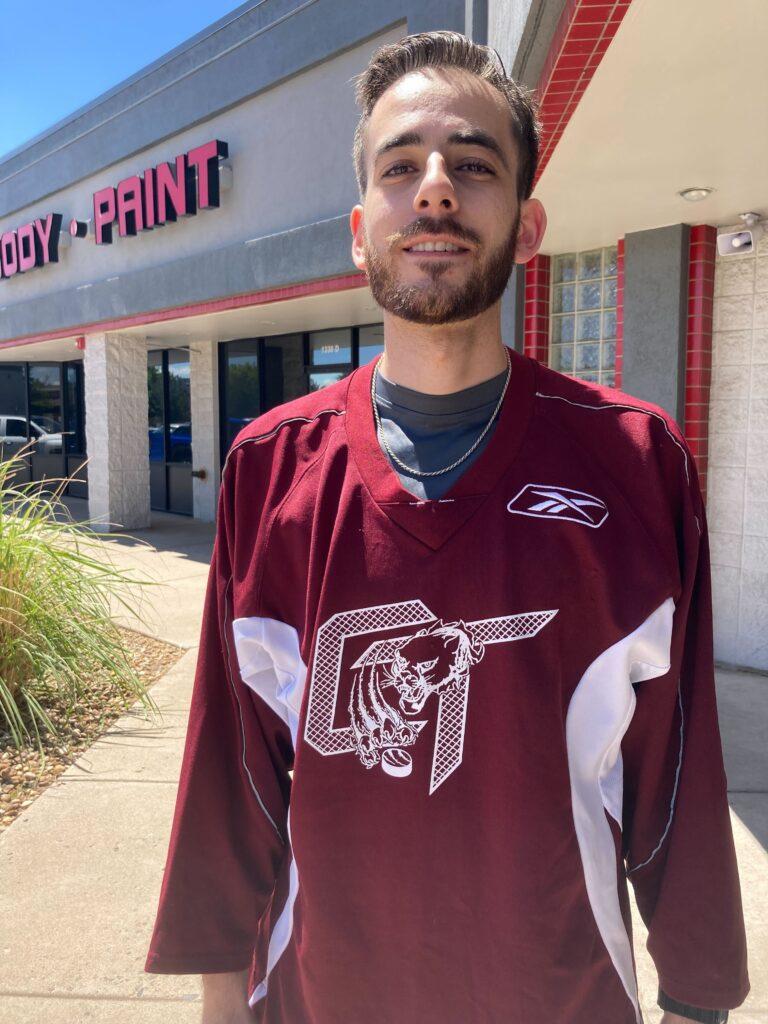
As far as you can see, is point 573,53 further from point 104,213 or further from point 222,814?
point 104,213

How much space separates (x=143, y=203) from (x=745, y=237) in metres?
7.97

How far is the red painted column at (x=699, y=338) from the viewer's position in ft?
17.7

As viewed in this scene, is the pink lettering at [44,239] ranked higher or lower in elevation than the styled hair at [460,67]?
higher

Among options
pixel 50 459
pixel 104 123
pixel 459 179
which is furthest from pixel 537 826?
pixel 50 459

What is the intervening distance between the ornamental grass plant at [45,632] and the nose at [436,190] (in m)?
3.74

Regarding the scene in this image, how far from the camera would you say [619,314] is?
19.0 ft

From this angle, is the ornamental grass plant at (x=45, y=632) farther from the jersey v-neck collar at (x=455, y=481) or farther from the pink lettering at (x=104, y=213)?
the pink lettering at (x=104, y=213)

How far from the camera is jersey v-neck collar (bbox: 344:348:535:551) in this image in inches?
52.7

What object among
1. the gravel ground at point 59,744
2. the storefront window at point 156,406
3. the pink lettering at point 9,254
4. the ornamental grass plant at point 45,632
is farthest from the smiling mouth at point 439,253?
the pink lettering at point 9,254

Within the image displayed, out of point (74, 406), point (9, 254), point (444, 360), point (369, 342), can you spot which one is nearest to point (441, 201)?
point (444, 360)

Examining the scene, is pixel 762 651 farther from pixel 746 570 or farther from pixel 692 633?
pixel 692 633

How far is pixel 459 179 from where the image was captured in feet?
4.76

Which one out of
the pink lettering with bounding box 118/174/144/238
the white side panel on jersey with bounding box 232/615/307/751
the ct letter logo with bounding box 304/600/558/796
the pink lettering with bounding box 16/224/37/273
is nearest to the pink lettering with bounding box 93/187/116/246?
the pink lettering with bounding box 118/174/144/238

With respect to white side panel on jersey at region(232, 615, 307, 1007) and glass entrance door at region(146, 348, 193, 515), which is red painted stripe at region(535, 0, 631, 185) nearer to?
white side panel on jersey at region(232, 615, 307, 1007)
